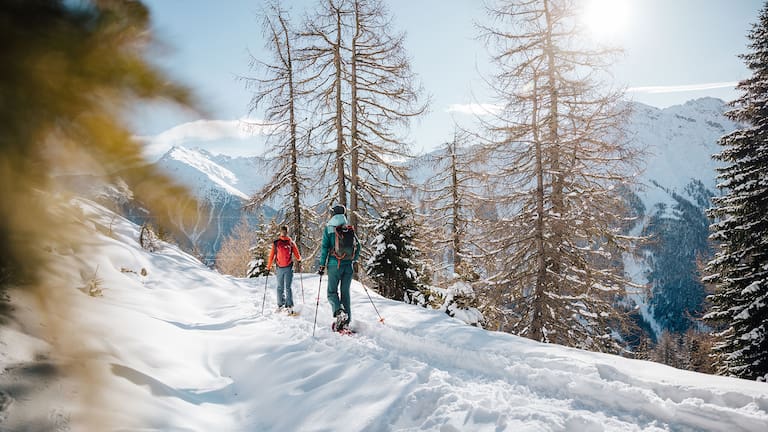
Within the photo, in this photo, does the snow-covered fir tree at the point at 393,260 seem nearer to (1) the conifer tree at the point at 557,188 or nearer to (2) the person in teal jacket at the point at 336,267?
(1) the conifer tree at the point at 557,188

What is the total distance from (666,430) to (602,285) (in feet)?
27.1

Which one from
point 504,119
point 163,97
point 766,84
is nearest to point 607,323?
point 504,119

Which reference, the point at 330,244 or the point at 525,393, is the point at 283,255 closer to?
the point at 330,244

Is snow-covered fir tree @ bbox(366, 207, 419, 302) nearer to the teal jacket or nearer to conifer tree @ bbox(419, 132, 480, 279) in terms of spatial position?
conifer tree @ bbox(419, 132, 480, 279)

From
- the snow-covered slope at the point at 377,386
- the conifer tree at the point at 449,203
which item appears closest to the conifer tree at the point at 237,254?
the conifer tree at the point at 449,203

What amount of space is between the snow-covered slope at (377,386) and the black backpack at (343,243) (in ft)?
4.32

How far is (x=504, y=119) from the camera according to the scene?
34.7 ft

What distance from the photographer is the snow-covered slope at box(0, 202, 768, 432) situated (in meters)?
2.75

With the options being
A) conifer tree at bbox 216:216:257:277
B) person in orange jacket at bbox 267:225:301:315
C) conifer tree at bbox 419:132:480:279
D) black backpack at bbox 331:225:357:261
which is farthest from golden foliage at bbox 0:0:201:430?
conifer tree at bbox 216:216:257:277

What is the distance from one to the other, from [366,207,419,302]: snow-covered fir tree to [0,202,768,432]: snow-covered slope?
25.3ft

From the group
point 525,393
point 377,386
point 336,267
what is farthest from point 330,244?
point 525,393

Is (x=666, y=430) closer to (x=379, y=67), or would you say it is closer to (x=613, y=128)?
(x=613, y=128)

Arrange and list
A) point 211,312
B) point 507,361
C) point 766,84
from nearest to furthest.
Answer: point 507,361 → point 211,312 → point 766,84

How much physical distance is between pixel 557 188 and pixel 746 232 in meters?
6.96
